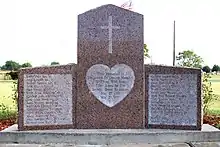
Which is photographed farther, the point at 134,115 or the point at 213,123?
the point at 213,123

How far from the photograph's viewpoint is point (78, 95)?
28.8ft

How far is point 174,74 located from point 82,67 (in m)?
1.77

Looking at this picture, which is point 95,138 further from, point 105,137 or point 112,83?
point 112,83

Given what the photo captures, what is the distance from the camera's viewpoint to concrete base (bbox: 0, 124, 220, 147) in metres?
8.11

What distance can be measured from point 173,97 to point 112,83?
120 centimetres

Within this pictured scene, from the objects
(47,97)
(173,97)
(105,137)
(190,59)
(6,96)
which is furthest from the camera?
(6,96)

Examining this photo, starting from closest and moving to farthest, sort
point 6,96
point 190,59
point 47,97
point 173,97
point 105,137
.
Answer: point 105,137
point 47,97
point 173,97
point 190,59
point 6,96

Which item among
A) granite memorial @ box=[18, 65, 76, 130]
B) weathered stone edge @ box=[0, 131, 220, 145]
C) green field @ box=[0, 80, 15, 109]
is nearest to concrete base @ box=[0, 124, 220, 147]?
weathered stone edge @ box=[0, 131, 220, 145]

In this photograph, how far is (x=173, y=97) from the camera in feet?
28.8

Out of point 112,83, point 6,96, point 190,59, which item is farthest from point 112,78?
point 6,96

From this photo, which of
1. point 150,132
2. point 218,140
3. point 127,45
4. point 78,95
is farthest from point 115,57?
point 218,140

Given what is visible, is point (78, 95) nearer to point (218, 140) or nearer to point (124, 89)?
point (124, 89)

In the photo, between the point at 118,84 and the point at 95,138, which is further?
the point at 118,84

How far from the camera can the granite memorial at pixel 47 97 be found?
28.1 ft
